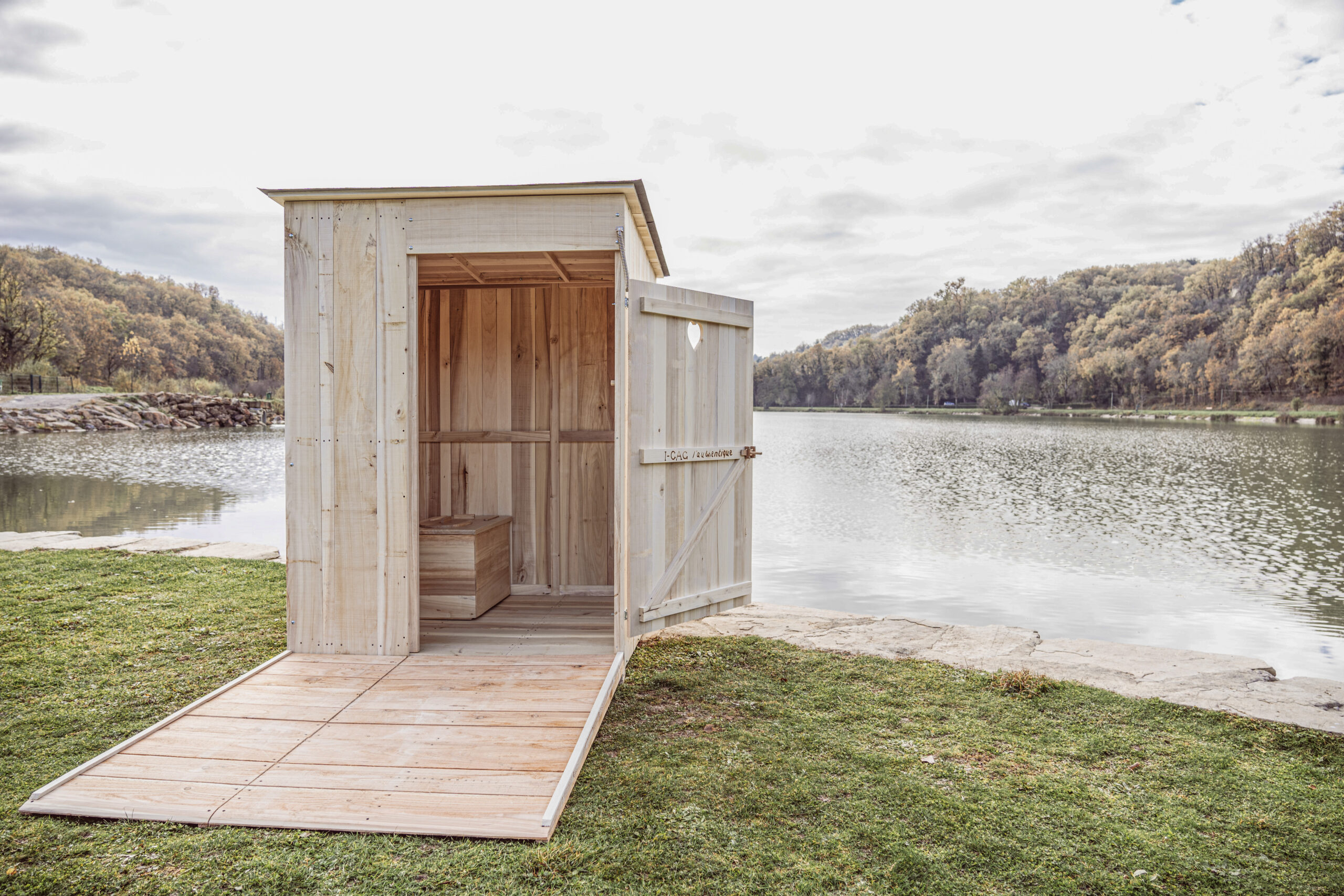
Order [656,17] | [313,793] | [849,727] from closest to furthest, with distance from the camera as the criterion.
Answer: [313,793] → [849,727] → [656,17]

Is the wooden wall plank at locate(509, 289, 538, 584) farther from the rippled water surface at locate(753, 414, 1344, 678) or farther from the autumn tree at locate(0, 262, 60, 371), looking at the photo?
the autumn tree at locate(0, 262, 60, 371)

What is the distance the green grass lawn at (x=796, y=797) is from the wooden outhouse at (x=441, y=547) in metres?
0.19

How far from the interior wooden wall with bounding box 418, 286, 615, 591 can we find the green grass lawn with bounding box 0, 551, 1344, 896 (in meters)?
1.55

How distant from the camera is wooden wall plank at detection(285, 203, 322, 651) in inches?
168

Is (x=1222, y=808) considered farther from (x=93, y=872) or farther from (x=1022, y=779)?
(x=93, y=872)

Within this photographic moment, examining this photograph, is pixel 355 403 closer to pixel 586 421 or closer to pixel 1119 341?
pixel 586 421

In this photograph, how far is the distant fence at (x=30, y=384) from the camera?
34469 millimetres

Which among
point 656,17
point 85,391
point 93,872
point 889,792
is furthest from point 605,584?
point 85,391

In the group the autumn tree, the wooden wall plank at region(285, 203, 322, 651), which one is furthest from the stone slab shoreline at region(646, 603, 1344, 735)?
the autumn tree

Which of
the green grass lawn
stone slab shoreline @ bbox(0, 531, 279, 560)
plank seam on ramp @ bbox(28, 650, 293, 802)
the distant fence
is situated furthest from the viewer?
the distant fence

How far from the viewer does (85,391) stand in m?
36.4

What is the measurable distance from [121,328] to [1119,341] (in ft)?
296

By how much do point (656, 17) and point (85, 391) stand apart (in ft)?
123

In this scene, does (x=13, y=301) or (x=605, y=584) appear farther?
(x=13, y=301)
